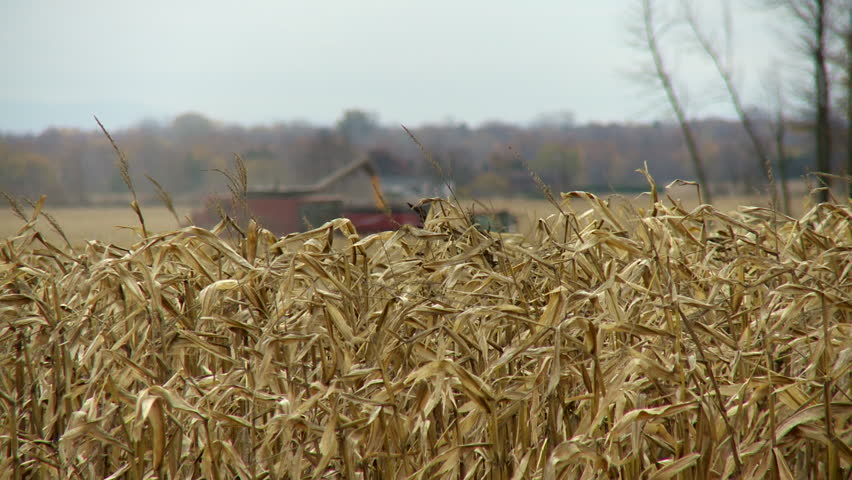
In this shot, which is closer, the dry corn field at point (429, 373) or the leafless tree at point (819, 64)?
the dry corn field at point (429, 373)

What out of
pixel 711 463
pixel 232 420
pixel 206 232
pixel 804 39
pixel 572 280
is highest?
A: pixel 804 39

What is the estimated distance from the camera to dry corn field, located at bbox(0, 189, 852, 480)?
5.32ft

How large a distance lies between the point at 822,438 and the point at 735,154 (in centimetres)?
4870

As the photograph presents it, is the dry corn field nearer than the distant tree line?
Yes

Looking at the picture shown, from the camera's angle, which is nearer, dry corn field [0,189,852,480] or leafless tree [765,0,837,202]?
dry corn field [0,189,852,480]

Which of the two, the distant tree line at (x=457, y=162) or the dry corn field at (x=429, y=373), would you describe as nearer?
the dry corn field at (x=429, y=373)

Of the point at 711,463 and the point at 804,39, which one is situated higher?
the point at 804,39

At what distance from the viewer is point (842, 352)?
1.67m

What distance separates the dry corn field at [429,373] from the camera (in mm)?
1621

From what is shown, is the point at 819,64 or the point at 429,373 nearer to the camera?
the point at 429,373

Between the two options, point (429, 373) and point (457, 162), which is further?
point (457, 162)

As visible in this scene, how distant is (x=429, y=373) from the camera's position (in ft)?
5.34

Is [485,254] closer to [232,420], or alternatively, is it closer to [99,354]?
[232,420]

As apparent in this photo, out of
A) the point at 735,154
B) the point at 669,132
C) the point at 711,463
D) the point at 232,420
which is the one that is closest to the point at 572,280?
the point at 711,463
